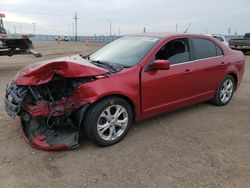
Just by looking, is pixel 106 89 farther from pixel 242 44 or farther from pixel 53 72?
pixel 242 44

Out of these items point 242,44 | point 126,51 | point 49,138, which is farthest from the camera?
point 242,44

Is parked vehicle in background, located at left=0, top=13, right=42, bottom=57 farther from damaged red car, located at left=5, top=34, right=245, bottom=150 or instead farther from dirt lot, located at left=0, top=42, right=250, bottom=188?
damaged red car, located at left=5, top=34, right=245, bottom=150

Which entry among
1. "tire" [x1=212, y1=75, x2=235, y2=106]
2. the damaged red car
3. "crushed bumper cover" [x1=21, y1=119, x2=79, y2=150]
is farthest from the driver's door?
"crushed bumper cover" [x1=21, y1=119, x2=79, y2=150]

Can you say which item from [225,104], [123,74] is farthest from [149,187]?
[225,104]

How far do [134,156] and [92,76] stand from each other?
1264 millimetres

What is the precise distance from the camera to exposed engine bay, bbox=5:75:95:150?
12.3ft

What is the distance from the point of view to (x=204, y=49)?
5.28m

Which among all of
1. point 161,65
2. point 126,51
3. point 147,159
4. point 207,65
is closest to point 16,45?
point 126,51

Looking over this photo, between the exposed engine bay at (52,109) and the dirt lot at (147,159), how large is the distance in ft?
0.56

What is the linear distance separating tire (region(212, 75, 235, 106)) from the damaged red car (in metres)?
0.75

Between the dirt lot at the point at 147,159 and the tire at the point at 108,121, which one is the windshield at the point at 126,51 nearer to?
the tire at the point at 108,121

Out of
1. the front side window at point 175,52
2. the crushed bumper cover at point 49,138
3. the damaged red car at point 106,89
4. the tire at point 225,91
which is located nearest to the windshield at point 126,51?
the damaged red car at point 106,89

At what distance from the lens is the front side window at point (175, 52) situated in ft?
15.0

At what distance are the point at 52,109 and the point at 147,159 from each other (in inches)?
58.0
